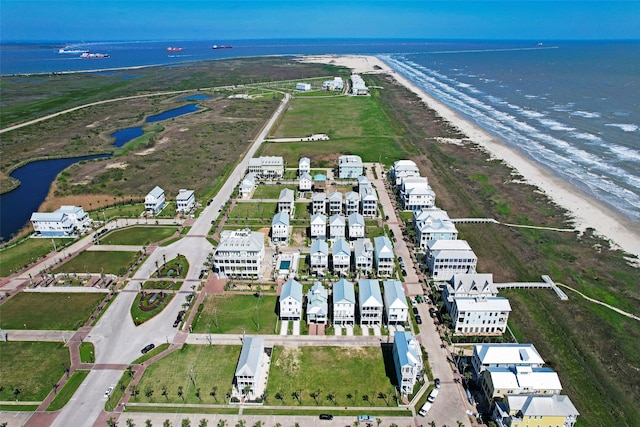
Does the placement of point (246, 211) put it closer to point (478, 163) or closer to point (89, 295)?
point (89, 295)

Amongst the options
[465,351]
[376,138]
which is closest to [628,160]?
[376,138]

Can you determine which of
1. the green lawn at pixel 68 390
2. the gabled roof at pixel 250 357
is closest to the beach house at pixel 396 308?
the gabled roof at pixel 250 357

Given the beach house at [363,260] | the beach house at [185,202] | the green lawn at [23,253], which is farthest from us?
the beach house at [185,202]

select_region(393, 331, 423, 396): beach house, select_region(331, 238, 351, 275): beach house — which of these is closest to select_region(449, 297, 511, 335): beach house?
select_region(393, 331, 423, 396): beach house

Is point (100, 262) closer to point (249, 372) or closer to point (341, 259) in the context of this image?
point (249, 372)

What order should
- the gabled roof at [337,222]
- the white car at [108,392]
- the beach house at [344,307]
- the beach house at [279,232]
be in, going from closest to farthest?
1. the white car at [108,392]
2. the beach house at [344,307]
3. the beach house at [279,232]
4. the gabled roof at [337,222]

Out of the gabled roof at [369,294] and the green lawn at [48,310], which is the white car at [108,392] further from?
the gabled roof at [369,294]

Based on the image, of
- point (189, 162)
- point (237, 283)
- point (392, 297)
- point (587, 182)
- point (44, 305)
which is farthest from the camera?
point (189, 162)
